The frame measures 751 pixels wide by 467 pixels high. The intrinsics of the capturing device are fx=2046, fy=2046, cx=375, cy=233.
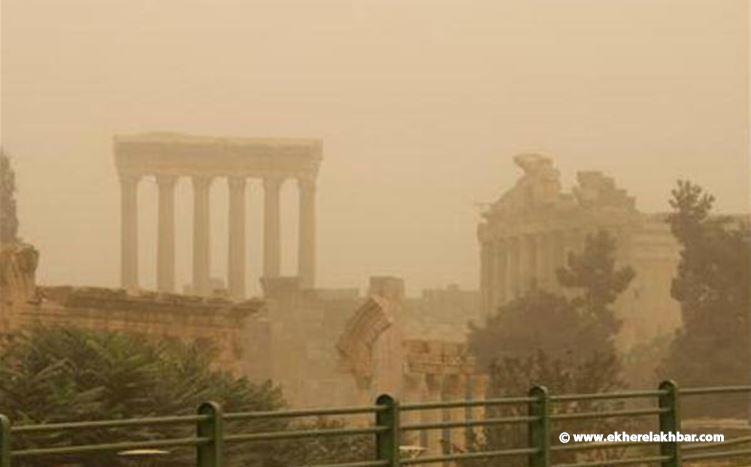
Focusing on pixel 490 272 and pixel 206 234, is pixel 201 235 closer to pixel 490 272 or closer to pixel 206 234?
pixel 206 234

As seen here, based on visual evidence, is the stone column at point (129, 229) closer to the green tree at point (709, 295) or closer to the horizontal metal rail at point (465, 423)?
the green tree at point (709, 295)

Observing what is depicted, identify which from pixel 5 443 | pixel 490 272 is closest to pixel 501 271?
pixel 490 272

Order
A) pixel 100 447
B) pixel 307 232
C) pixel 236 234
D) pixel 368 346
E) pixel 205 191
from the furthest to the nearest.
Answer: pixel 307 232
pixel 236 234
pixel 205 191
pixel 368 346
pixel 100 447

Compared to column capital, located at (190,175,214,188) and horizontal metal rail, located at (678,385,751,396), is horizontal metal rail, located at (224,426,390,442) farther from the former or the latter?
column capital, located at (190,175,214,188)

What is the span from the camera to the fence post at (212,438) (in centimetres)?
1108

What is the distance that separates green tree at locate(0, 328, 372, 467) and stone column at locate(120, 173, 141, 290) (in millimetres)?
26070

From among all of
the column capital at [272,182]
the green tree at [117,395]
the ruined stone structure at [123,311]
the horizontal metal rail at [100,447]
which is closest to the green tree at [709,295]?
the column capital at [272,182]

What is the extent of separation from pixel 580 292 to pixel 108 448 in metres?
57.2

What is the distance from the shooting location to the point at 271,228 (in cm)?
6106

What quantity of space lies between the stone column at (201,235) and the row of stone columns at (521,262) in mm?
10006

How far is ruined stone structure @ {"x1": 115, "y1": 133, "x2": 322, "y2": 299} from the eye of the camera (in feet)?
196

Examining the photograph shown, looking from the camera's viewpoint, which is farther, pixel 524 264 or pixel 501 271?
pixel 524 264

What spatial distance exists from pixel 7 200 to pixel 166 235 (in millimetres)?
5168

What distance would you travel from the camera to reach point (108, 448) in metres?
10.3
